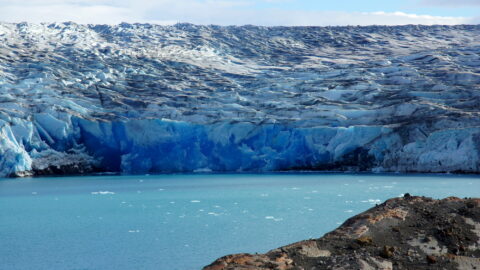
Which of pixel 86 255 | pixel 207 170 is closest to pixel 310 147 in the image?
pixel 207 170

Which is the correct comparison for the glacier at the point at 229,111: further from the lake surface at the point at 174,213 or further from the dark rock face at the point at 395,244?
the dark rock face at the point at 395,244

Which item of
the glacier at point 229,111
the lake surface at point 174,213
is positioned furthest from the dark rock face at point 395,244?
the glacier at point 229,111

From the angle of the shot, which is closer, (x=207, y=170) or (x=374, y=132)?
(x=374, y=132)

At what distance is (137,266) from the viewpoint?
31.4ft

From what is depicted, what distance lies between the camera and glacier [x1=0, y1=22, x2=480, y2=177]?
84.0 ft

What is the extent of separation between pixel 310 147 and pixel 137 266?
1789 centimetres

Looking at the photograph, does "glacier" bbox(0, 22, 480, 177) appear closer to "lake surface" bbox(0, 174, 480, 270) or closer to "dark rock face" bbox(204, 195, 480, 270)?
"lake surface" bbox(0, 174, 480, 270)

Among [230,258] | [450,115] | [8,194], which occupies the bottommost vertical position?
[8,194]

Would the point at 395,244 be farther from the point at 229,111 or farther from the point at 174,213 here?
the point at 229,111

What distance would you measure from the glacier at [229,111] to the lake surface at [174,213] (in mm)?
1762

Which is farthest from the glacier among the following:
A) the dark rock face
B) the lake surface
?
the dark rock face

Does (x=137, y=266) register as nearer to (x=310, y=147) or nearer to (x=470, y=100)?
(x=310, y=147)

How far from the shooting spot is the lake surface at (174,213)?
10477 mm

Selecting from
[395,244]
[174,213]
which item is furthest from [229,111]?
[395,244]
